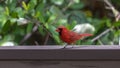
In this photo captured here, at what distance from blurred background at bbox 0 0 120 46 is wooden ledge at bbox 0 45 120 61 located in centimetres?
77

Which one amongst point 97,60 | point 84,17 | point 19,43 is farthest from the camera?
point 84,17

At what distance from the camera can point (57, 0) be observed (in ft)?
8.52

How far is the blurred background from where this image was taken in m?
2.24

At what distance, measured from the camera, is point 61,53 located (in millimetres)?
1396

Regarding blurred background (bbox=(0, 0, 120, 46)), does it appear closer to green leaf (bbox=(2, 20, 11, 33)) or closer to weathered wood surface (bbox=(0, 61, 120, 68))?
green leaf (bbox=(2, 20, 11, 33))

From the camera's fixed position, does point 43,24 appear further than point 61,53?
Yes

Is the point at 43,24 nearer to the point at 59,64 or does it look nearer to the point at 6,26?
the point at 6,26

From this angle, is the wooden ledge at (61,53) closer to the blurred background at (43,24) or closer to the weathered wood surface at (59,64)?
the weathered wood surface at (59,64)

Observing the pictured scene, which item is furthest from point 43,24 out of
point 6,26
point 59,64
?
point 59,64

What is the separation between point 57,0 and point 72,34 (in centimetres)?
97

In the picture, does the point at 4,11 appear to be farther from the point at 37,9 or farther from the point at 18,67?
the point at 18,67

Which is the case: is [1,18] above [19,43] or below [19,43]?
above

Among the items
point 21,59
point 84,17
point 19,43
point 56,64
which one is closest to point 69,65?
point 56,64

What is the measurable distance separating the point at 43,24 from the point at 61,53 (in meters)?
0.89
